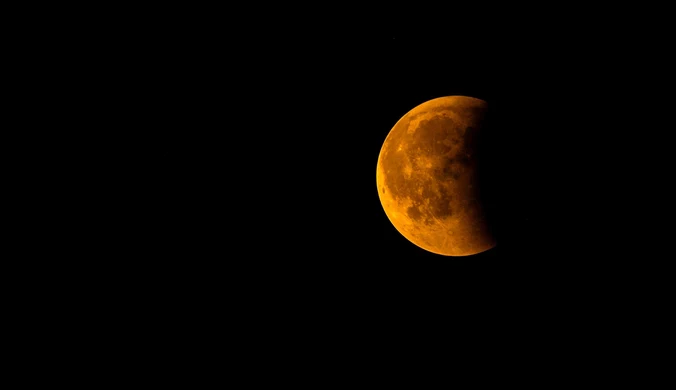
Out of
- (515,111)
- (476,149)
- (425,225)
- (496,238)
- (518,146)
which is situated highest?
(515,111)

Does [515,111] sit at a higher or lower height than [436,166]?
higher

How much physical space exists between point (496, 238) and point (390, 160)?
1084 millimetres

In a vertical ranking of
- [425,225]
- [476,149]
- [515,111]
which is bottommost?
[425,225]

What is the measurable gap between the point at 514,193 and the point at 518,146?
364 millimetres

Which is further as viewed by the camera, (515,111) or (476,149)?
(515,111)

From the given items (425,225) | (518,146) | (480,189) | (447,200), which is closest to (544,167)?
(518,146)

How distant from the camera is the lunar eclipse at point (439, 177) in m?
3.08

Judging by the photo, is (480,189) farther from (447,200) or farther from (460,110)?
(460,110)

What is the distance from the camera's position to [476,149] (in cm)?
309

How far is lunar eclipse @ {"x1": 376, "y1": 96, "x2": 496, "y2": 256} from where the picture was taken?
3082 millimetres

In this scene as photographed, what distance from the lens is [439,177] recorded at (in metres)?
3.09

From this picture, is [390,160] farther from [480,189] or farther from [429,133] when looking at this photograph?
[480,189]

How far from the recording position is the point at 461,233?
334 centimetres

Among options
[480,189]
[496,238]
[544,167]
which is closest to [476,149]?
[480,189]
